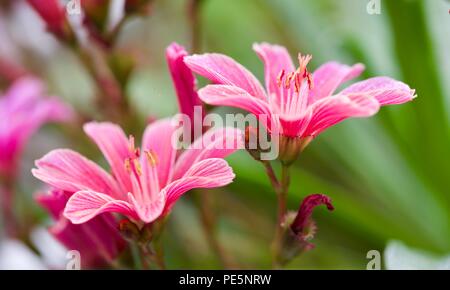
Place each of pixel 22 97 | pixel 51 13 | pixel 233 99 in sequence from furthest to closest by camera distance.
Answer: pixel 22 97 → pixel 51 13 → pixel 233 99

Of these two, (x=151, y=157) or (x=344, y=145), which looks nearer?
(x=151, y=157)

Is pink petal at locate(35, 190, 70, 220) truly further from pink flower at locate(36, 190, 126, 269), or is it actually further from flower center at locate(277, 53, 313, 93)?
flower center at locate(277, 53, 313, 93)

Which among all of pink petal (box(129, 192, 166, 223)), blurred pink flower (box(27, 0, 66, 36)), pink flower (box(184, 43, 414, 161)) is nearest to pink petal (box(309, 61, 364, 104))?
pink flower (box(184, 43, 414, 161))

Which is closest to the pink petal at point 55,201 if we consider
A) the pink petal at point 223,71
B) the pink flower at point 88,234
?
the pink flower at point 88,234

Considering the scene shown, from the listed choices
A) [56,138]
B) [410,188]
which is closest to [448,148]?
[410,188]

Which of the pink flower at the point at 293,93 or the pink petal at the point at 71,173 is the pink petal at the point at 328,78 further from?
the pink petal at the point at 71,173

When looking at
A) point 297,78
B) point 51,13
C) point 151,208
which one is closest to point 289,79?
point 297,78

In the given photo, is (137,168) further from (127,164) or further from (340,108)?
(340,108)
